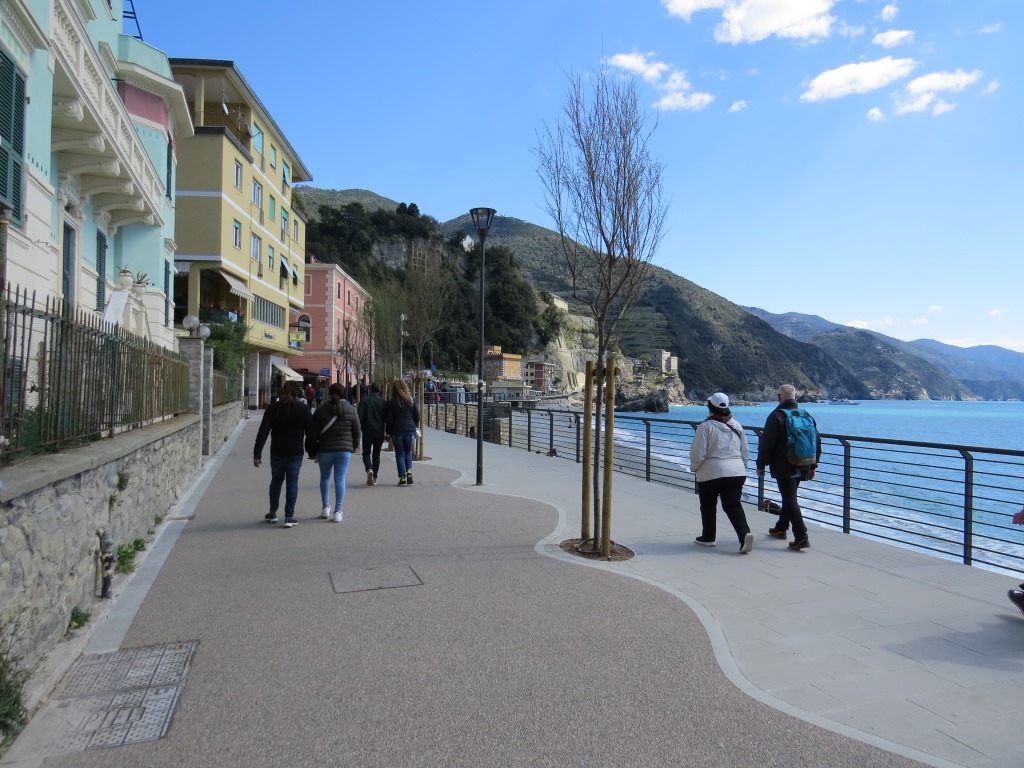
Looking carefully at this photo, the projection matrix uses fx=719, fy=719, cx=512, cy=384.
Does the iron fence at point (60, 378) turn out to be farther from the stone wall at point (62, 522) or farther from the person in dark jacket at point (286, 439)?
the person in dark jacket at point (286, 439)

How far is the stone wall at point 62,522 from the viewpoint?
3.61 meters

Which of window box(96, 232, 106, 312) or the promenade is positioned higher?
window box(96, 232, 106, 312)

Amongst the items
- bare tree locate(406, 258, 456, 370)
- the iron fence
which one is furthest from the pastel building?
bare tree locate(406, 258, 456, 370)

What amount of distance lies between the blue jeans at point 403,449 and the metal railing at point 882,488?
3.24 metres

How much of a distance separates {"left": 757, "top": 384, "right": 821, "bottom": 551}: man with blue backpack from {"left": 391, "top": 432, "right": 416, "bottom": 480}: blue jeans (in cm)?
609

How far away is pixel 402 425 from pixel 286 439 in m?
3.42

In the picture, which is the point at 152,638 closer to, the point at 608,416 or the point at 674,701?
the point at 674,701

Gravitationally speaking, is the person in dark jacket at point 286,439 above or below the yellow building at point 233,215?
below

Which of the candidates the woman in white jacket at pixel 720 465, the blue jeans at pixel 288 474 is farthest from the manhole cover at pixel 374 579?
the woman in white jacket at pixel 720 465

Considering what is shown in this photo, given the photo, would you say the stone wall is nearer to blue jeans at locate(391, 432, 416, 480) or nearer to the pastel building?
the pastel building

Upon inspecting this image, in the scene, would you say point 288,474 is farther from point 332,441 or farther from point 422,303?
point 422,303

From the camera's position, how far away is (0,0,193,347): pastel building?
30.9 ft

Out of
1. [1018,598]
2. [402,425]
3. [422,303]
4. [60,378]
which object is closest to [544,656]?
[1018,598]

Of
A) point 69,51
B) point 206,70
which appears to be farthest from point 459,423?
point 69,51
